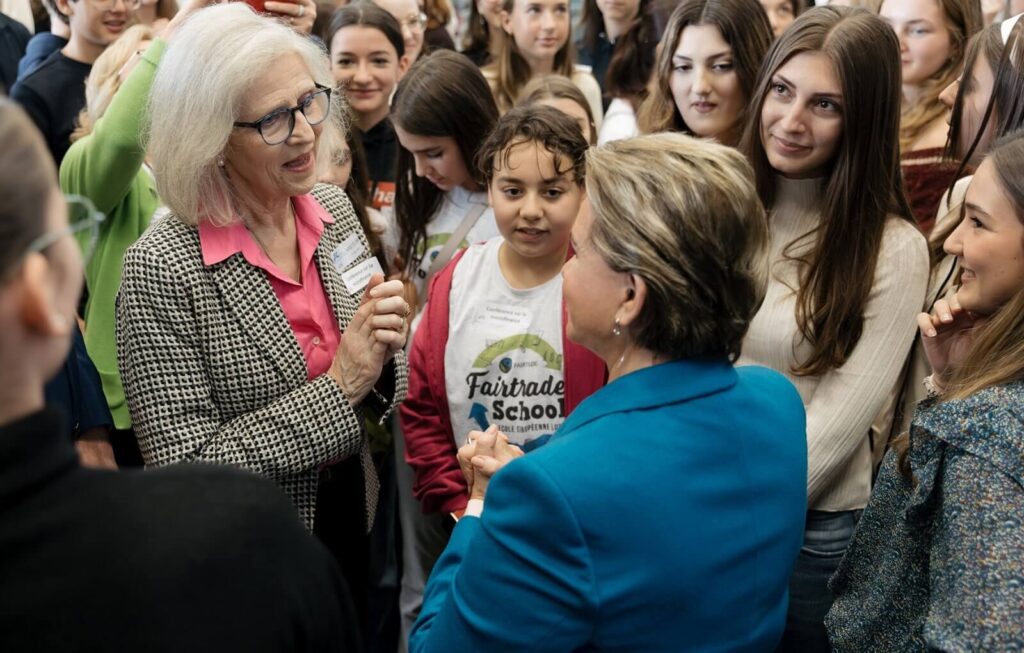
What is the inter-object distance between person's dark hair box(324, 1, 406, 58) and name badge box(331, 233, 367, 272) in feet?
4.83

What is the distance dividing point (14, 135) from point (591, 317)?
0.89 meters

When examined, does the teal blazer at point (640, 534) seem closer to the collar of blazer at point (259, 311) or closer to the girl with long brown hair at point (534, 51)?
the collar of blazer at point (259, 311)

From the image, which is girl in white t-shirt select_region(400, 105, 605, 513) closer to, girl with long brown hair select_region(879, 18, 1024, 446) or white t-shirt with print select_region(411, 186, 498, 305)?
white t-shirt with print select_region(411, 186, 498, 305)

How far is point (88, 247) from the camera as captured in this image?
3.56 ft

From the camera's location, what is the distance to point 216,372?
2.01 meters

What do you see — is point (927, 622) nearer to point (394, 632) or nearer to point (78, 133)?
point (394, 632)

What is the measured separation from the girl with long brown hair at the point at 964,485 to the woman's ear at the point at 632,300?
1.58 ft

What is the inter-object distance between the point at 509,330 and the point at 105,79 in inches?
63.6

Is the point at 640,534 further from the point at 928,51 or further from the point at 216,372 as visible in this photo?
the point at 928,51

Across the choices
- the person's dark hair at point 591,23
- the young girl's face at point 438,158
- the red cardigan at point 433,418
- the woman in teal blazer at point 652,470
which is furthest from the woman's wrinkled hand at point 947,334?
the person's dark hair at point 591,23

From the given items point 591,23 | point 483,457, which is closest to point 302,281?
point 483,457

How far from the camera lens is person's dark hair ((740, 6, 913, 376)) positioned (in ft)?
6.99

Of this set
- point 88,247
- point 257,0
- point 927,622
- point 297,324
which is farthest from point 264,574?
point 257,0

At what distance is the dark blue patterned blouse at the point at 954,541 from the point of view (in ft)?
4.46
